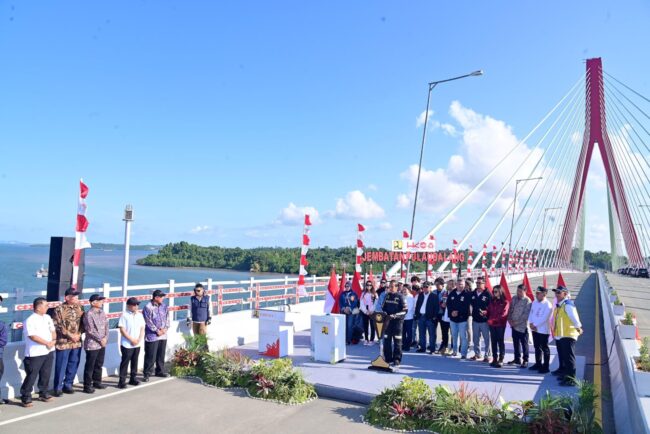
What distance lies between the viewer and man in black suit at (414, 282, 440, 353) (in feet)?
36.1

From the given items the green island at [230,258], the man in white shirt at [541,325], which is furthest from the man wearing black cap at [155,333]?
the green island at [230,258]

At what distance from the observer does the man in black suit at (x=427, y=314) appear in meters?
11.0

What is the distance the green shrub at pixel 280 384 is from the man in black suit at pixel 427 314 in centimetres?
411

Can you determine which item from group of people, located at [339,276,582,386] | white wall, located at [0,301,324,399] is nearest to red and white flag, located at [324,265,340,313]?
group of people, located at [339,276,582,386]

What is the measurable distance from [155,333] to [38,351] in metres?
2.01

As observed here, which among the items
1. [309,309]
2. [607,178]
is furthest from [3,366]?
[607,178]

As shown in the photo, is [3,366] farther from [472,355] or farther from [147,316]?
[472,355]

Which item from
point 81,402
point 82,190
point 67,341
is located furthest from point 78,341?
point 82,190

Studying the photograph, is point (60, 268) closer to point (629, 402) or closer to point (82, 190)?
point (82, 190)

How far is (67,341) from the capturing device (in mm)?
7590

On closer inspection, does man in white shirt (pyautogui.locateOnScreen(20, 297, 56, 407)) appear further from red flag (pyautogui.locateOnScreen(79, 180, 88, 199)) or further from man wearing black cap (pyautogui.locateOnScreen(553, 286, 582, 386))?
man wearing black cap (pyautogui.locateOnScreen(553, 286, 582, 386))

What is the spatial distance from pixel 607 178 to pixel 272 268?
4848 cm

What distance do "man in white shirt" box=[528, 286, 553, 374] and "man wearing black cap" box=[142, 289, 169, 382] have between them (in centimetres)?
707

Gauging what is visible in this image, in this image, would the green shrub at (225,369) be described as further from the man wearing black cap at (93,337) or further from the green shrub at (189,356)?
the man wearing black cap at (93,337)
